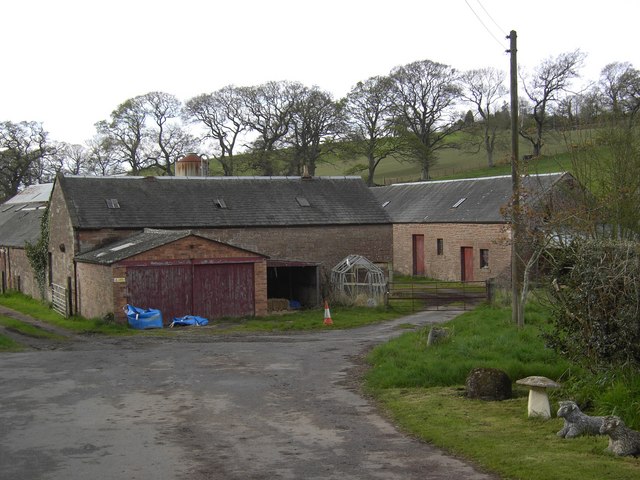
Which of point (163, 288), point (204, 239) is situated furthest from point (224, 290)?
point (163, 288)

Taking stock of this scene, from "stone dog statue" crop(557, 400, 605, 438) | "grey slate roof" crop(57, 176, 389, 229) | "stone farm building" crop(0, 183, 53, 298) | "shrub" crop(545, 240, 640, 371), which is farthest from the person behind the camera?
"stone farm building" crop(0, 183, 53, 298)

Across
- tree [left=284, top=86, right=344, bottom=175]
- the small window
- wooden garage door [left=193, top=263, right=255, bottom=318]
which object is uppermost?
tree [left=284, top=86, right=344, bottom=175]

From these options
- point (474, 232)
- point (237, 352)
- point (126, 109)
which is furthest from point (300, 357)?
point (126, 109)

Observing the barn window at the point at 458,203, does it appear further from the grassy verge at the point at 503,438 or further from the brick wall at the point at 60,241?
the grassy verge at the point at 503,438

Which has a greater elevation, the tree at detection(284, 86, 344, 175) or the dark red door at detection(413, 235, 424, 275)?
the tree at detection(284, 86, 344, 175)

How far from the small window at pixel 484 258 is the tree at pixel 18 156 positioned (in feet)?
152

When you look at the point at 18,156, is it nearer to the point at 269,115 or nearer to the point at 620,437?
the point at 269,115

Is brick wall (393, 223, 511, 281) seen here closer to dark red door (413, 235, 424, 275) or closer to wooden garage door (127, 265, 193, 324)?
dark red door (413, 235, 424, 275)

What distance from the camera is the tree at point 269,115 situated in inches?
2589

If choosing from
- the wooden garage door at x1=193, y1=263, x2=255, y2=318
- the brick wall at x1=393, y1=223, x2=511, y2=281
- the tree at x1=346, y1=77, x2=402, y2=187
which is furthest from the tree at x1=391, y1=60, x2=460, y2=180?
the wooden garage door at x1=193, y1=263, x2=255, y2=318

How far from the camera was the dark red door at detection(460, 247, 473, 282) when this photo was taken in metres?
40.1

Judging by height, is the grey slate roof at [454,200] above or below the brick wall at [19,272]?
above

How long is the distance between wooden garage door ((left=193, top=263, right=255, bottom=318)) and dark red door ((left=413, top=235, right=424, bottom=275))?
18.3 m

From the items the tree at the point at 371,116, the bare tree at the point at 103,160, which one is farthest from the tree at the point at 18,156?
the tree at the point at 371,116
